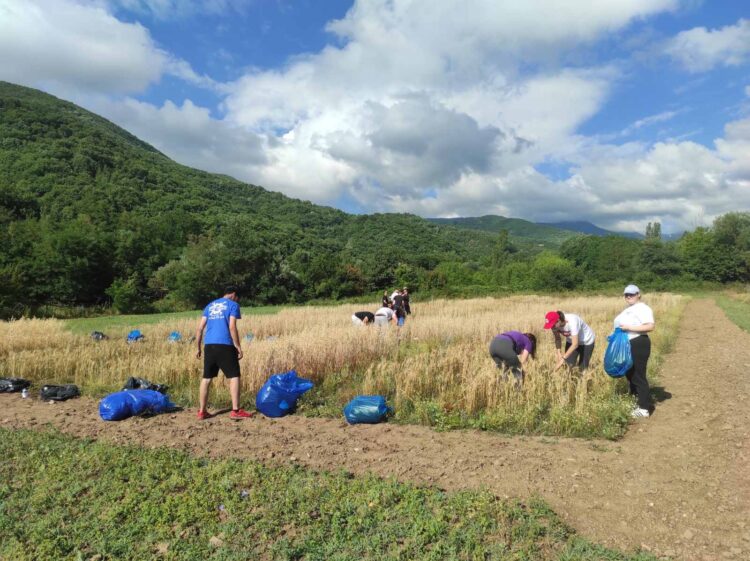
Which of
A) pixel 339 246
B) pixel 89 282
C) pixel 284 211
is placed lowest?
pixel 89 282

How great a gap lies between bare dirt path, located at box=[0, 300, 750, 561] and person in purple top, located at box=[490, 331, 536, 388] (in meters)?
1.44

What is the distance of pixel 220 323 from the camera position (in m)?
5.59

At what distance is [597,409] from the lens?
16.9 feet

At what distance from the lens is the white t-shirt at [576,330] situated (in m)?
6.14

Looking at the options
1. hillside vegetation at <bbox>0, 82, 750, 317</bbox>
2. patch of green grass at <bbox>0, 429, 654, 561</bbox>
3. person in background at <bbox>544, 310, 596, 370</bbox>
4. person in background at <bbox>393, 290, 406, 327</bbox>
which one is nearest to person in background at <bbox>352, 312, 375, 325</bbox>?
person in background at <bbox>393, 290, 406, 327</bbox>

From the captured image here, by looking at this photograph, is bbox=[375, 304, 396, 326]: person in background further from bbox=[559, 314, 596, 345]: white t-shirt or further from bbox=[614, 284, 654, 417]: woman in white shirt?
bbox=[614, 284, 654, 417]: woman in white shirt

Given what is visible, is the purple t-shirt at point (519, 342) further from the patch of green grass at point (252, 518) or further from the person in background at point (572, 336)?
the patch of green grass at point (252, 518)

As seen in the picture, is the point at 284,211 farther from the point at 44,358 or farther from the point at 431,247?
the point at 44,358

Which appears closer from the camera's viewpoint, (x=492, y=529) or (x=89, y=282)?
(x=492, y=529)

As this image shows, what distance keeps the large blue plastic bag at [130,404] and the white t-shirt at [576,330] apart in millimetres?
5784

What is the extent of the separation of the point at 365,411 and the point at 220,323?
2223 mm

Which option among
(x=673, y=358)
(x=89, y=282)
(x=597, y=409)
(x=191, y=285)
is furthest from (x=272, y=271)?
(x=597, y=409)

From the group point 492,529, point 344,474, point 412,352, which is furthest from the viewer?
point 412,352

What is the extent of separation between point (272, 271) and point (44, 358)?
32956 mm
